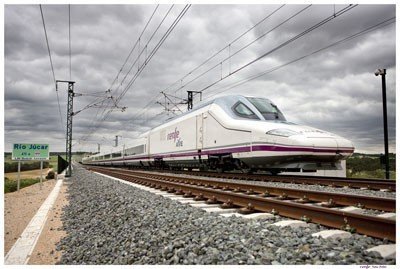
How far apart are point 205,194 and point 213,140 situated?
7077 mm

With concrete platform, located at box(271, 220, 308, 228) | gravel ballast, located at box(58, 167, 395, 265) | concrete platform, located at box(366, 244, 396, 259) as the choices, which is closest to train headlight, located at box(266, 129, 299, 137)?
gravel ballast, located at box(58, 167, 395, 265)

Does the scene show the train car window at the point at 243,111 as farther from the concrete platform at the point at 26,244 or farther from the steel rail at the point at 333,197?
the concrete platform at the point at 26,244

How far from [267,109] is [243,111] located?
3.10 ft

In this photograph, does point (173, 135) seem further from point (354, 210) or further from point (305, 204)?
point (354, 210)

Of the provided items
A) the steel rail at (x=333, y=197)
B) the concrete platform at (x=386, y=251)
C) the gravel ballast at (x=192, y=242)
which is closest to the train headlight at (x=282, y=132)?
the steel rail at (x=333, y=197)

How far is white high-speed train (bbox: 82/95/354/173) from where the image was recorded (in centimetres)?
1102

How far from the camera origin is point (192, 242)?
4160 millimetres

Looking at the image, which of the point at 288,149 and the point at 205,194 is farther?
the point at 288,149

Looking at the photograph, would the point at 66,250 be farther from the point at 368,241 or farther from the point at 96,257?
the point at 368,241

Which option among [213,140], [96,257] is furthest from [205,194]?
[213,140]

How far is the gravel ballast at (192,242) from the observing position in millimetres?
3365

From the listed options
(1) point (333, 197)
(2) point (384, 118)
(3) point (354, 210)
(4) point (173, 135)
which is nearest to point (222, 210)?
(1) point (333, 197)

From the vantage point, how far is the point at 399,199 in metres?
4.50

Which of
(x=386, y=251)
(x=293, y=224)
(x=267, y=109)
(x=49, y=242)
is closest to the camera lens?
(x=386, y=251)
